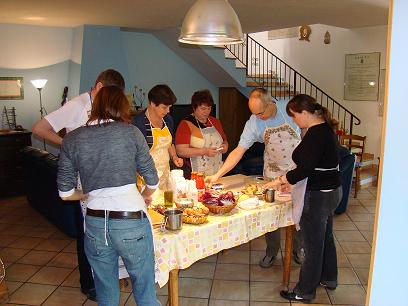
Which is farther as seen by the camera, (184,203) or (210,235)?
(184,203)

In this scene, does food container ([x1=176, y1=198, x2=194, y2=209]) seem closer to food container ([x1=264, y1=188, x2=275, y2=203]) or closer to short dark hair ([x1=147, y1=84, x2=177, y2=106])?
food container ([x1=264, y1=188, x2=275, y2=203])

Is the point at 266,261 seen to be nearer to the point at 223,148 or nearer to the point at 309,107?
the point at 223,148

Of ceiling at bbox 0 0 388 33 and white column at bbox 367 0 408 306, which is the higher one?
ceiling at bbox 0 0 388 33

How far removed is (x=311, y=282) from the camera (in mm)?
2787

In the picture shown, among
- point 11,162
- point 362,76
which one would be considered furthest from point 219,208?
point 362,76

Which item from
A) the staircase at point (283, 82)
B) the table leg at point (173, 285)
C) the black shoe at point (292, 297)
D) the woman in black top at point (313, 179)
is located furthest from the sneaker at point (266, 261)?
the staircase at point (283, 82)

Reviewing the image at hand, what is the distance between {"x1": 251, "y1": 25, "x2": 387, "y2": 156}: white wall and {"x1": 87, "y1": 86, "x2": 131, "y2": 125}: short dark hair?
6.25 m

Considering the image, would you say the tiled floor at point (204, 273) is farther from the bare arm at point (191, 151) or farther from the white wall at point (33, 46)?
the white wall at point (33, 46)

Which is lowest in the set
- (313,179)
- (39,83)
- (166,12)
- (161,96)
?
(313,179)

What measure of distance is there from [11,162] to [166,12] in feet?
10.3

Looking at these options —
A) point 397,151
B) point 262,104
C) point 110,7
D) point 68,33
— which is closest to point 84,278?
point 262,104

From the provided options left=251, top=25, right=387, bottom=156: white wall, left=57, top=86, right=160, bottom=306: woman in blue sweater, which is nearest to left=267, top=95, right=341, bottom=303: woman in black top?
left=57, top=86, right=160, bottom=306: woman in blue sweater

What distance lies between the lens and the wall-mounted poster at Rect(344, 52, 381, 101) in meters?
7.24

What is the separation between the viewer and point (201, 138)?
136 inches
